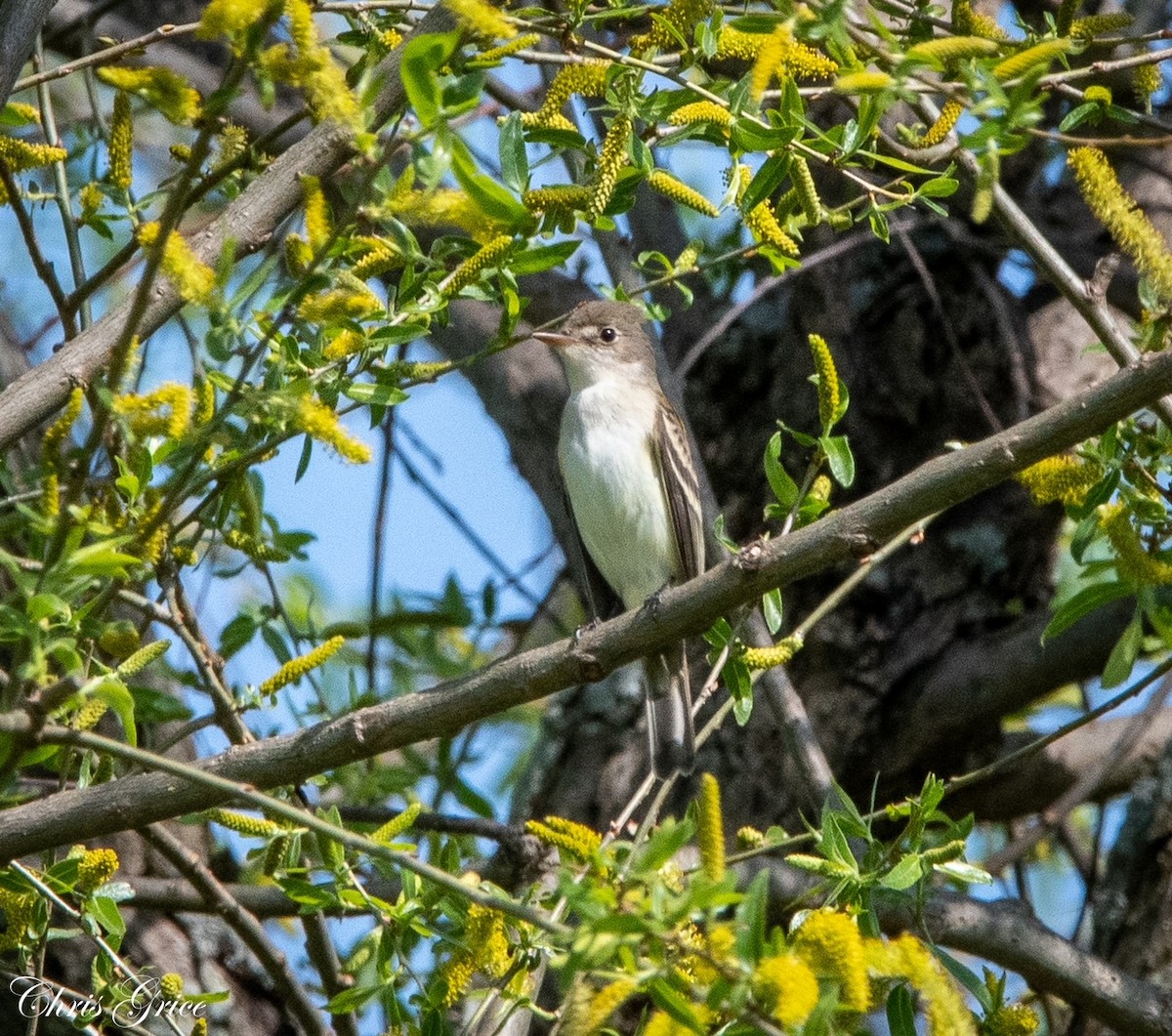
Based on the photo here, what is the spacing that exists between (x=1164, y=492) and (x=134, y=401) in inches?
95.5

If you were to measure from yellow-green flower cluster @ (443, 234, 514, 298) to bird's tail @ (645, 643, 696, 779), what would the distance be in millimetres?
2169

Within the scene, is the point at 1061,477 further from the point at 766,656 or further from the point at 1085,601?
the point at 766,656

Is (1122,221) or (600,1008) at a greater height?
(1122,221)

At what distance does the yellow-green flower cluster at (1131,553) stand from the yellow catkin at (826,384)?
2.39ft

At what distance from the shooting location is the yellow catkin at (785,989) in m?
2.03

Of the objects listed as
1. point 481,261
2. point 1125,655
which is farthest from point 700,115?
point 1125,655

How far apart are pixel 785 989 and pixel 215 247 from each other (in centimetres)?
216

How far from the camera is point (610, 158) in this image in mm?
3074

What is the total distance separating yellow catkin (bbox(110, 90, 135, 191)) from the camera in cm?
319

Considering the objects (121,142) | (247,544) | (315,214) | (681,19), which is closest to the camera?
(315,214)

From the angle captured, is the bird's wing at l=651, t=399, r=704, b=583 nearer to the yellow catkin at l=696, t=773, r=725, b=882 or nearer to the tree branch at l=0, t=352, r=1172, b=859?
the tree branch at l=0, t=352, r=1172, b=859

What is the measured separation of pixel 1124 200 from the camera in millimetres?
2926

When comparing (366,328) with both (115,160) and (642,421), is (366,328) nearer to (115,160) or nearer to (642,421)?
(115,160)

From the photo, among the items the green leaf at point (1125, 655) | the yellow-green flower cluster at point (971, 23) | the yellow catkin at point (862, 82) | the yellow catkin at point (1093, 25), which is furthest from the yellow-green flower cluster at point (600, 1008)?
the yellow catkin at point (1093, 25)
